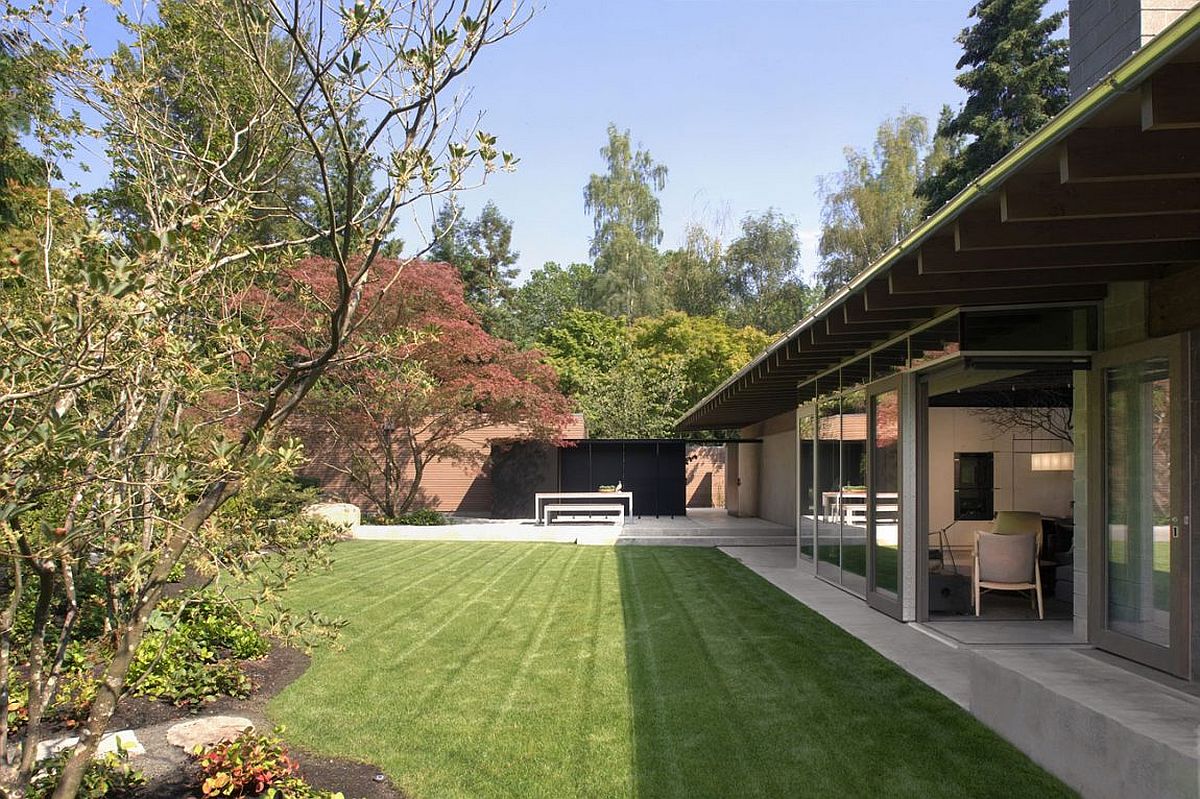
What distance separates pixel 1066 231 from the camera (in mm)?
4875

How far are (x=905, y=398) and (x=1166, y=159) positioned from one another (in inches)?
205

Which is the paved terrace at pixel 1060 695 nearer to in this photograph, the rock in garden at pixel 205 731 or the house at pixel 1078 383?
the house at pixel 1078 383

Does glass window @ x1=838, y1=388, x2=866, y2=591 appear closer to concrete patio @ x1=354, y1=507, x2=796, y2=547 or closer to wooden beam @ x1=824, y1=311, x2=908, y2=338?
wooden beam @ x1=824, y1=311, x2=908, y2=338

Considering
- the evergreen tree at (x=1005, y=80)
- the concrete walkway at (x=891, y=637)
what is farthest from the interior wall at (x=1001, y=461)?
the evergreen tree at (x=1005, y=80)

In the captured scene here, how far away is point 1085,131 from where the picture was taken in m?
3.55

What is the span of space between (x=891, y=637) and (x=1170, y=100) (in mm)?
5806

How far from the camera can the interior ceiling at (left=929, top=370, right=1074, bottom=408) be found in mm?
10076

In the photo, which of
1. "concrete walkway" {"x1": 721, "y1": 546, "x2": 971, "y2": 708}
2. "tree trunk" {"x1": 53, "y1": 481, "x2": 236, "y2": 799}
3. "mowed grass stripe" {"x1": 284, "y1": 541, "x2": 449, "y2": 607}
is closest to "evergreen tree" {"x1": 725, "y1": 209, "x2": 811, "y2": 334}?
"mowed grass stripe" {"x1": 284, "y1": 541, "x2": 449, "y2": 607}

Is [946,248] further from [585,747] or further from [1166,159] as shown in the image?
[585,747]

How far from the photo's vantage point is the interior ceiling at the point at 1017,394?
33.1ft

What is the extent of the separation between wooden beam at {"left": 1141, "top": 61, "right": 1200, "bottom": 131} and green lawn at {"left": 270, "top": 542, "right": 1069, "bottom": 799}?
3.00 m

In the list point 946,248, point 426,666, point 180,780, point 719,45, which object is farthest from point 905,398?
point 719,45

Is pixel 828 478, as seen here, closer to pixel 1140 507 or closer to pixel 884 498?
pixel 884 498

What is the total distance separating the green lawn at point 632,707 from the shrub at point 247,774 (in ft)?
1.99
